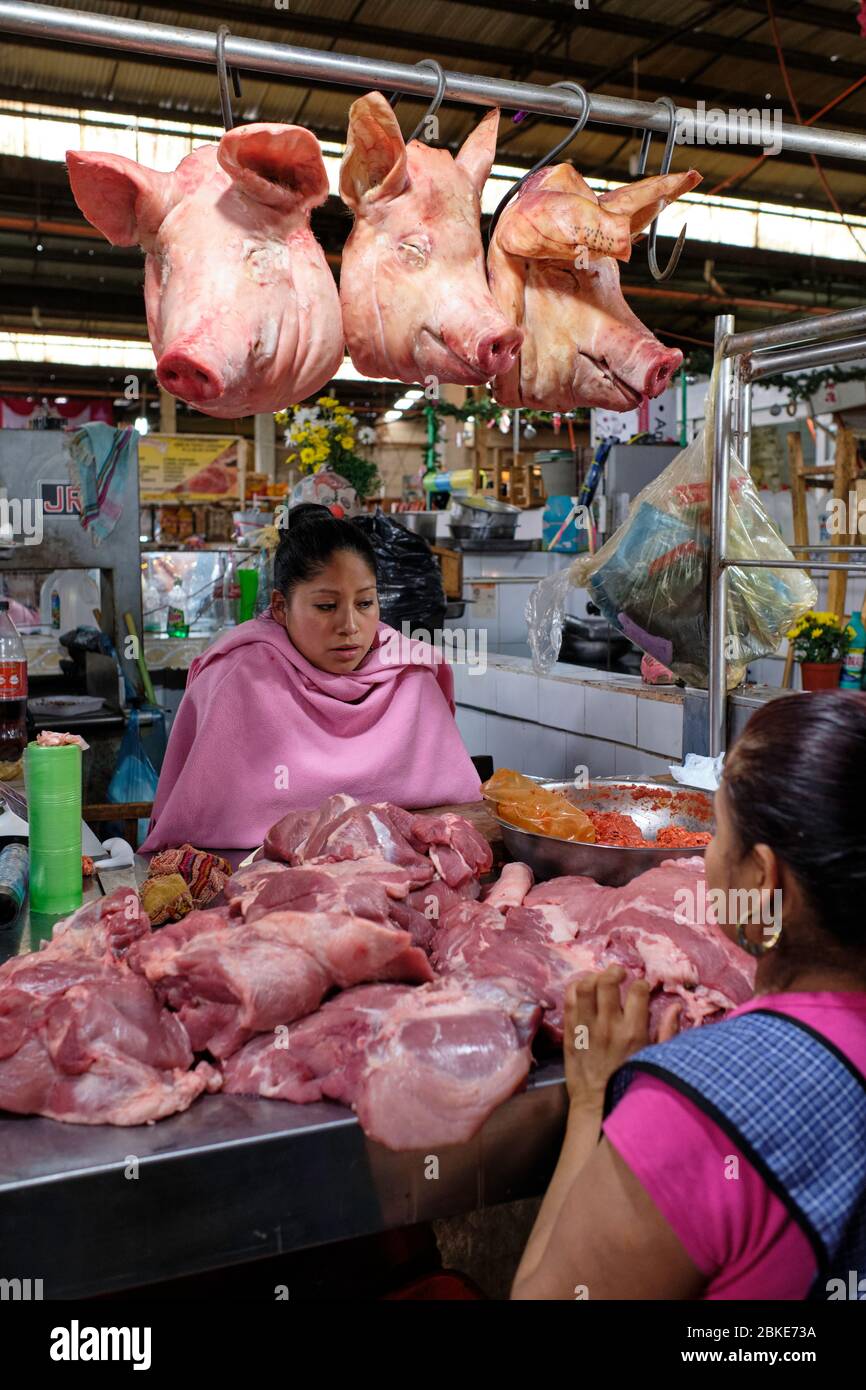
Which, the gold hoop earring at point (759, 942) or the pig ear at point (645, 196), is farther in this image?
the pig ear at point (645, 196)

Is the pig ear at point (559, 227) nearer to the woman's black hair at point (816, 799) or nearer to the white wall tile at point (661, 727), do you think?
the woman's black hair at point (816, 799)

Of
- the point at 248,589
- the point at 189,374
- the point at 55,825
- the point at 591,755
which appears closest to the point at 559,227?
the point at 189,374

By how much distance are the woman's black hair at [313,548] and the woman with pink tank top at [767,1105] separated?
6.86 ft

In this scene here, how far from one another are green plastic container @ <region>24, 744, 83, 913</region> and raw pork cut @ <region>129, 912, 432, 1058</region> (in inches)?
18.2

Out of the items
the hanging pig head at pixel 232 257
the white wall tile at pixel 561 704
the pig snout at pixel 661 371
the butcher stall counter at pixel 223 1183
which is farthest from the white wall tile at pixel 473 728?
the butcher stall counter at pixel 223 1183

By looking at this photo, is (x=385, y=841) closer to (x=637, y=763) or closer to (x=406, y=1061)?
(x=406, y=1061)

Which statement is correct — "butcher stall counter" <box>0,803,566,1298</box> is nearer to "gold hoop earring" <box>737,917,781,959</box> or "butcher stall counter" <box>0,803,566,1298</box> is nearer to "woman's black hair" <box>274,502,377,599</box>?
"gold hoop earring" <box>737,917,781,959</box>

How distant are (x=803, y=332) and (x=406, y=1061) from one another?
197cm

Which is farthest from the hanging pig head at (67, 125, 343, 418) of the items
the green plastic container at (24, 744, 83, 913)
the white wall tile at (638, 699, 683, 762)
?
the white wall tile at (638, 699, 683, 762)

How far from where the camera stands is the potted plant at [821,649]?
22.8 feet

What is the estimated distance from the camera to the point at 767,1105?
1182 millimetres
